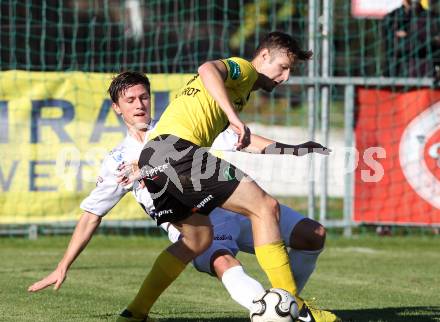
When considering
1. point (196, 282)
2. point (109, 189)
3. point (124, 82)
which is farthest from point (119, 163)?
point (196, 282)

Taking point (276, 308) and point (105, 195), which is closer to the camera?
point (276, 308)

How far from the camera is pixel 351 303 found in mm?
7145

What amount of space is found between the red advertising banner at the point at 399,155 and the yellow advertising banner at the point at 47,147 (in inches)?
92.8

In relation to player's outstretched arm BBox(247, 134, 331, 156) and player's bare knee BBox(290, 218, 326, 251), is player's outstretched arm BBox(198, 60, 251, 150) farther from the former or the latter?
player's bare knee BBox(290, 218, 326, 251)

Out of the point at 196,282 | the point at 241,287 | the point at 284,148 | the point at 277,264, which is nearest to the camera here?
the point at 277,264

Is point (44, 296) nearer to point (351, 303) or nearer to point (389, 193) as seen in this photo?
point (351, 303)

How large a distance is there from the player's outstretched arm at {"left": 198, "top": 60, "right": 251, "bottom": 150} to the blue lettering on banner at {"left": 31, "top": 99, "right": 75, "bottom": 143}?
21.1 feet

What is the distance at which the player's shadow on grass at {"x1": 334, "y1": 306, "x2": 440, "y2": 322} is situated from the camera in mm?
6313

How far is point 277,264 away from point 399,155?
6.74 meters

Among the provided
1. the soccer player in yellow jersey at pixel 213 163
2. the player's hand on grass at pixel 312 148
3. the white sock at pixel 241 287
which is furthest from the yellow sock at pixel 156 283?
the player's hand on grass at pixel 312 148

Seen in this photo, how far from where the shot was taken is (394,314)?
6582 millimetres

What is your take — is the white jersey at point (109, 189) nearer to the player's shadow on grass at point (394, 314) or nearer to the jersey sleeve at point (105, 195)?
the jersey sleeve at point (105, 195)

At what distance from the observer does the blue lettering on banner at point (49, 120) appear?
37.7 ft

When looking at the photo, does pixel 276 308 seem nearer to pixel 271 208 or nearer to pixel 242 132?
pixel 271 208
